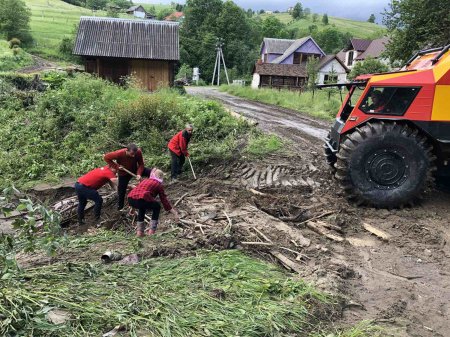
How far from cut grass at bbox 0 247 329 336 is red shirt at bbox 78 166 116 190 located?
2.89 metres

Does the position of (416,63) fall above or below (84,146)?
above

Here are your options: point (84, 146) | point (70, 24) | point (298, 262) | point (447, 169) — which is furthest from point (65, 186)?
point (70, 24)

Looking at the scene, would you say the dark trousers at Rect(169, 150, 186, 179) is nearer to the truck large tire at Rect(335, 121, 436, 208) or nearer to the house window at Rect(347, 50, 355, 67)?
the truck large tire at Rect(335, 121, 436, 208)

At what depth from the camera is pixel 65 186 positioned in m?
10.8

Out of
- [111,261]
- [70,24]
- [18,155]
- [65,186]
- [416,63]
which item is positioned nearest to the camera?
[111,261]

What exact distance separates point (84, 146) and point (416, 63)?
9503mm

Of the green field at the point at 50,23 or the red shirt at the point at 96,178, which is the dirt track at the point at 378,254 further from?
the green field at the point at 50,23

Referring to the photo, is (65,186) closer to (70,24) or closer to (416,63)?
(416,63)

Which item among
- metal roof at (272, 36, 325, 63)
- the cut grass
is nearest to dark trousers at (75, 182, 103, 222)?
the cut grass

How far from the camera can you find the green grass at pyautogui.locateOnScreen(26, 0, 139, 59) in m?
51.8

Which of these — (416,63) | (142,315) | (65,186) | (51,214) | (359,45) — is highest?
(359,45)

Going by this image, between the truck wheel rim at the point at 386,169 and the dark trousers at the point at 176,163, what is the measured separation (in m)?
4.43

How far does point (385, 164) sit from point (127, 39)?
21818 mm

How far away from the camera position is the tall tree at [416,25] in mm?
19172
